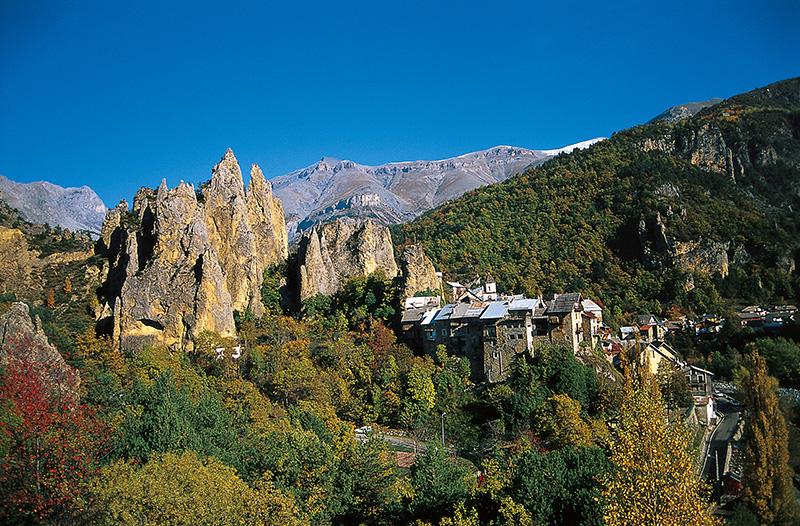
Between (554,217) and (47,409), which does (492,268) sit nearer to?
(554,217)

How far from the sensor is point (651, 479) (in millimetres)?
18859

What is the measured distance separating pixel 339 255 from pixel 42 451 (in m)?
42.8

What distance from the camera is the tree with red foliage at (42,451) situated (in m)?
27.7

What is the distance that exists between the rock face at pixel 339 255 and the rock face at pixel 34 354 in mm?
25058

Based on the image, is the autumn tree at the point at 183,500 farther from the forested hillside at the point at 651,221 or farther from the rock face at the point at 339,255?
the forested hillside at the point at 651,221

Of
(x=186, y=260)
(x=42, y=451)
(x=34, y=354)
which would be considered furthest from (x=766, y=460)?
(x=186, y=260)

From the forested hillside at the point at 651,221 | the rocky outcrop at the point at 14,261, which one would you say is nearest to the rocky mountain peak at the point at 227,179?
the rocky outcrop at the point at 14,261

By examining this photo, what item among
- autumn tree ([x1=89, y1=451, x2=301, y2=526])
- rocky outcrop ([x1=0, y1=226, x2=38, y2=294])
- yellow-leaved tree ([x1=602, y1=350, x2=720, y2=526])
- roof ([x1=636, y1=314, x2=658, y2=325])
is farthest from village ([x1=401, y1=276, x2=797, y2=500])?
rocky outcrop ([x1=0, y1=226, x2=38, y2=294])

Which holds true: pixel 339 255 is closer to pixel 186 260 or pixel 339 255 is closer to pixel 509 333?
pixel 186 260

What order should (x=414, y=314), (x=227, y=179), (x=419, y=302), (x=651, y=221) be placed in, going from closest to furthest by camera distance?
1. (x=414, y=314)
2. (x=419, y=302)
3. (x=227, y=179)
4. (x=651, y=221)

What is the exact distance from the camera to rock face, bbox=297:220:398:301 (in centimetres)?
6681

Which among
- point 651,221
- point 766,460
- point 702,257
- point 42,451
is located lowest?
point 766,460

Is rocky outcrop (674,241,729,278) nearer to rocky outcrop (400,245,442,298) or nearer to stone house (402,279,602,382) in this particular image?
stone house (402,279,602,382)

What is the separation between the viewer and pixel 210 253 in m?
59.2
